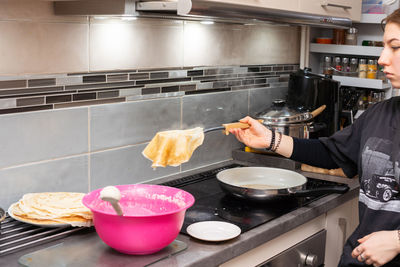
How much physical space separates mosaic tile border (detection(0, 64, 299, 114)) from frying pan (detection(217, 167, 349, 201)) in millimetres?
390

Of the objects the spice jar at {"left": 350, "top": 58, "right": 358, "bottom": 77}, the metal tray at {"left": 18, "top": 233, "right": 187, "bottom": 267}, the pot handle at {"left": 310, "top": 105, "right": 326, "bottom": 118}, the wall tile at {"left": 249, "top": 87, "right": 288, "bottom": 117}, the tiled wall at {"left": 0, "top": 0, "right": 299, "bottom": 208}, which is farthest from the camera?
the spice jar at {"left": 350, "top": 58, "right": 358, "bottom": 77}

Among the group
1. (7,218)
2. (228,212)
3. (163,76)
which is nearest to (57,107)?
(7,218)

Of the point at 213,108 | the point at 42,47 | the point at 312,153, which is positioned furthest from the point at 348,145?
the point at 42,47

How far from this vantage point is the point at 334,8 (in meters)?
2.34

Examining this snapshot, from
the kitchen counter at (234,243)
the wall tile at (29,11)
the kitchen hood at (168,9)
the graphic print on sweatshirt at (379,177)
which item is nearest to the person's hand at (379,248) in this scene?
the graphic print on sweatshirt at (379,177)

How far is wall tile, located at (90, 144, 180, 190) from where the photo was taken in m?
1.84

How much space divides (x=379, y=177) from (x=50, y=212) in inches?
38.0

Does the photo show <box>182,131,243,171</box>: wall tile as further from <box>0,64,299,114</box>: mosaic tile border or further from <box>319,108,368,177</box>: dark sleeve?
<box>319,108,368,177</box>: dark sleeve

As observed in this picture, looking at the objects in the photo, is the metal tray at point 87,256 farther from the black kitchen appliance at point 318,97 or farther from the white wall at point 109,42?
the black kitchen appliance at point 318,97

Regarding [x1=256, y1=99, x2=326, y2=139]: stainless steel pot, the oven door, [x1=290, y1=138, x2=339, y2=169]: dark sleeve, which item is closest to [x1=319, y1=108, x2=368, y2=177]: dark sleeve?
[x1=290, y1=138, x2=339, y2=169]: dark sleeve

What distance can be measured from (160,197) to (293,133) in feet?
2.99

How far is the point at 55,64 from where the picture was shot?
64.8 inches

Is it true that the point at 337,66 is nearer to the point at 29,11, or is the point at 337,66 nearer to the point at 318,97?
the point at 318,97

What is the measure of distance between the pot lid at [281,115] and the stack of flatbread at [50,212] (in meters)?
1.01
